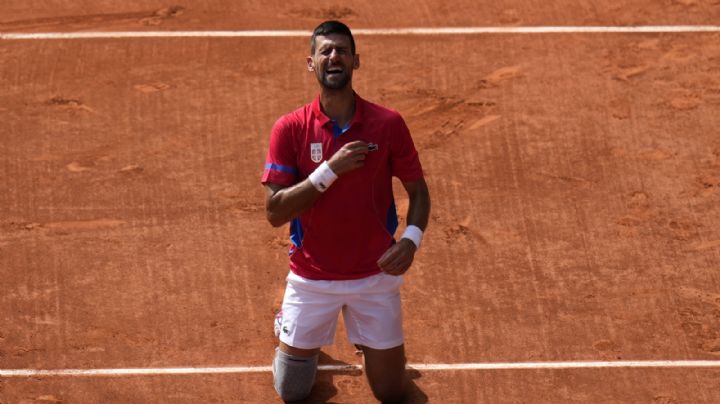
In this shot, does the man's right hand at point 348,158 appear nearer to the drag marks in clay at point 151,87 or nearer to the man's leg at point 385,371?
the man's leg at point 385,371

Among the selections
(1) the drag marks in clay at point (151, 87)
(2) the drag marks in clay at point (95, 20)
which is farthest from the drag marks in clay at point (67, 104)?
(2) the drag marks in clay at point (95, 20)

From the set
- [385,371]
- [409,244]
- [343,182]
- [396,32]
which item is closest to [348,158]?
[343,182]

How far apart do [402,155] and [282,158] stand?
749 mm

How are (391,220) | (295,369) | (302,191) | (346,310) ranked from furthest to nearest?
(295,369)
(346,310)
(391,220)
(302,191)

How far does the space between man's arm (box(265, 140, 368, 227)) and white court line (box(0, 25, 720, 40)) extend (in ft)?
17.4

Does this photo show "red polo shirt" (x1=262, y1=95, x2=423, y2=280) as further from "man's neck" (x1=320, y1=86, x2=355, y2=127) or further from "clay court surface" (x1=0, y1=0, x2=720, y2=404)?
"clay court surface" (x1=0, y1=0, x2=720, y2=404)

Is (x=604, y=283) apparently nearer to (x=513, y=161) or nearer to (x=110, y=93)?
(x=513, y=161)

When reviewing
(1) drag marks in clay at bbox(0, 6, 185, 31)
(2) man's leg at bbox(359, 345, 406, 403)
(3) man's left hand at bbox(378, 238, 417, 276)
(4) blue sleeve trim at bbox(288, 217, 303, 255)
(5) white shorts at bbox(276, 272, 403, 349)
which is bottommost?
(1) drag marks in clay at bbox(0, 6, 185, 31)

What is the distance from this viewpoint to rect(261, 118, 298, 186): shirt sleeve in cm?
862

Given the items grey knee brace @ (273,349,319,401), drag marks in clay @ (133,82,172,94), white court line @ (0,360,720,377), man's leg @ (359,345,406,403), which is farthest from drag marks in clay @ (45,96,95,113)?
man's leg @ (359,345,406,403)

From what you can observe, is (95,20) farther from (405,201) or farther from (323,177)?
(323,177)

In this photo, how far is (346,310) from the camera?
9.15 meters

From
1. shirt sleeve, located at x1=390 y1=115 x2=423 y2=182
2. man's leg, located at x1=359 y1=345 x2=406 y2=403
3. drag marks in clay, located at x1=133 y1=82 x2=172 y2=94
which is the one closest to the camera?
shirt sleeve, located at x1=390 y1=115 x2=423 y2=182

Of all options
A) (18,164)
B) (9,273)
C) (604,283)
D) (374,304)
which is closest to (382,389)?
(374,304)
